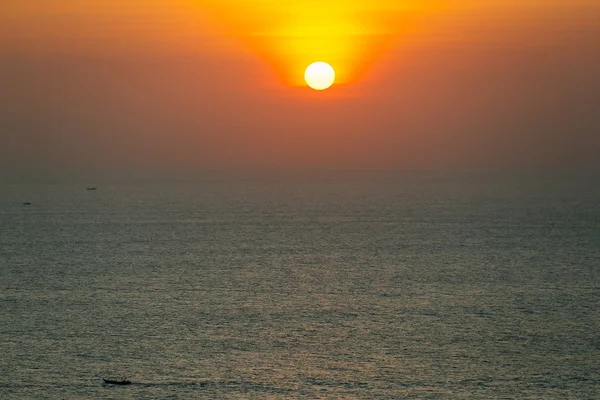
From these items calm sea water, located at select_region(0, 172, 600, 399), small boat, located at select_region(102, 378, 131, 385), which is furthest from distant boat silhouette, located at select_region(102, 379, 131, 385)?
calm sea water, located at select_region(0, 172, 600, 399)

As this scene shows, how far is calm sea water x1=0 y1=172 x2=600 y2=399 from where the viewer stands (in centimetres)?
3578

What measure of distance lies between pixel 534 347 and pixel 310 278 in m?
30.1

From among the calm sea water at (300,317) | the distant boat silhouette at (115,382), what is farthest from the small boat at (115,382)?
the calm sea water at (300,317)

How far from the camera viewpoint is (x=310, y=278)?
232ft

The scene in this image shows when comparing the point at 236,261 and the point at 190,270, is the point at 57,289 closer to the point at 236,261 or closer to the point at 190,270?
the point at 190,270

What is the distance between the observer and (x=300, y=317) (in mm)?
51344

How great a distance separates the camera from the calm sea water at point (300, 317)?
3578 cm

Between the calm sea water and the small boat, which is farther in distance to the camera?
the calm sea water

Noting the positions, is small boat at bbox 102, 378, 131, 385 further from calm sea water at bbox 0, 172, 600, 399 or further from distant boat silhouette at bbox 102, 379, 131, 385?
calm sea water at bbox 0, 172, 600, 399

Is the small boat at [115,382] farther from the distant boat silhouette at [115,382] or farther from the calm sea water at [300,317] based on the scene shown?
the calm sea water at [300,317]

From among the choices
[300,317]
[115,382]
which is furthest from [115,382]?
[300,317]

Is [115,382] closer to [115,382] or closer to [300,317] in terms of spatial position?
[115,382]

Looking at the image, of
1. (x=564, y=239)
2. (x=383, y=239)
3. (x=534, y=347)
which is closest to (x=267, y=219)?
(x=383, y=239)

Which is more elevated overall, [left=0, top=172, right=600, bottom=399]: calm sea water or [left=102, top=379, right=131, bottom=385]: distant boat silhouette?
[left=0, top=172, right=600, bottom=399]: calm sea water
